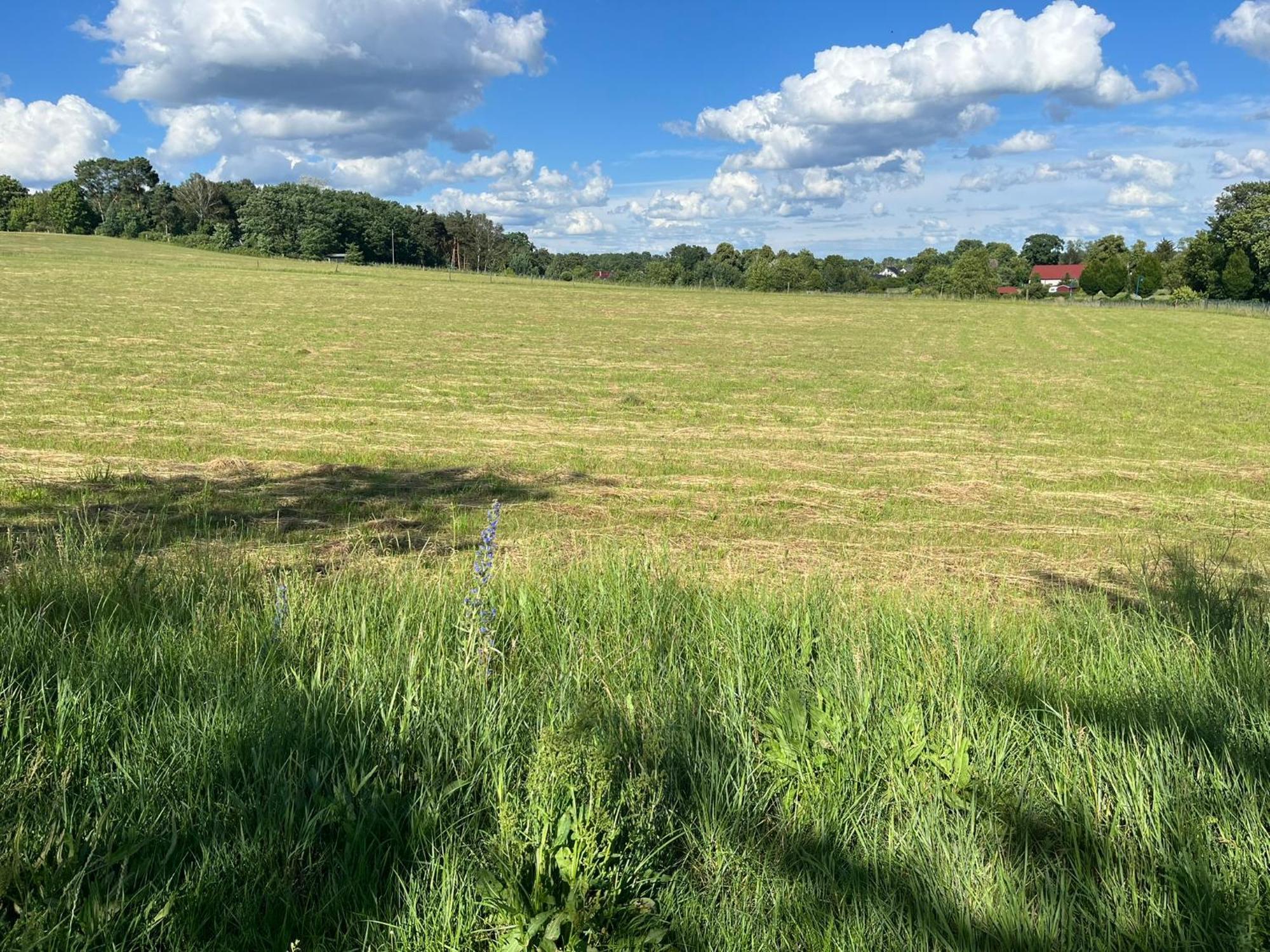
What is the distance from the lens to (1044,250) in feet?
615

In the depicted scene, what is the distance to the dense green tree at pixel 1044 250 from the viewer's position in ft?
614

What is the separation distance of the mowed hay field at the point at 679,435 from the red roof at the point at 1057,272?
141929mm

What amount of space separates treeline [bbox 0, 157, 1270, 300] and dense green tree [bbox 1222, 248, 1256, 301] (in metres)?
0.14

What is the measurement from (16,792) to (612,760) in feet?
5.95

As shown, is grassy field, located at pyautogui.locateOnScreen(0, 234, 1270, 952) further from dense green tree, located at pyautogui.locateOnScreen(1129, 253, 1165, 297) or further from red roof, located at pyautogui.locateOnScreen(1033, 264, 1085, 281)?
red roof, located at pyautogui.locateOnScreen(1033, 264, 1085, 281)

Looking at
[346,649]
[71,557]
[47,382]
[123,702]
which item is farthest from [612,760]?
[47,382]

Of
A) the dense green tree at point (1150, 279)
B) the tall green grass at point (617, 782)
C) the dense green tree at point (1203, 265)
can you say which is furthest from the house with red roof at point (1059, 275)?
the tall green grass at point (617, 782)

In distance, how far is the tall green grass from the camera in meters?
2.61

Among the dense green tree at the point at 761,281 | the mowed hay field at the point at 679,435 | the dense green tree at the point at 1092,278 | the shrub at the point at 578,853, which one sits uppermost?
the dense green tree at the point at 1092,278

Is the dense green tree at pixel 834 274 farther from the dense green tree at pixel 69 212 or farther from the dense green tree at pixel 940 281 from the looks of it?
the dense green tree at pixel 69 212

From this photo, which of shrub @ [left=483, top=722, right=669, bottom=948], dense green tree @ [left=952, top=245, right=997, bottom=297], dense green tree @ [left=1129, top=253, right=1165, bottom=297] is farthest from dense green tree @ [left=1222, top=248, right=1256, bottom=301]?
shrub @ [left=483, top=722, right=669, bottom=948]

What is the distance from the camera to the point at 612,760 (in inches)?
123

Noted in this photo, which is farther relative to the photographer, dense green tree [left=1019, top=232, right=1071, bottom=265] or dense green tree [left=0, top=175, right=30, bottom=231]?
dense green tree [left=1019, top=232, right=1071, bottom=265]

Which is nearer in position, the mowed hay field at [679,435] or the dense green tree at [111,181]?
the mowed hay field at [679,435]
